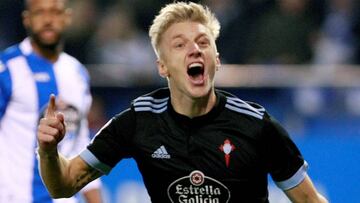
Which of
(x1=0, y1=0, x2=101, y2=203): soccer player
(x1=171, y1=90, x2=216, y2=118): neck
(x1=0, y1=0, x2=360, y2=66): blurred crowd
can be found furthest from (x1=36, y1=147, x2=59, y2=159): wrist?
(x1=0, y1=0, x2=360, y2=66): blurred crowd

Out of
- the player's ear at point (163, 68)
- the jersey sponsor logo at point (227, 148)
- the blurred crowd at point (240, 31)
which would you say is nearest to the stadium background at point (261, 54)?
the blurred crowd at point (240, 31)

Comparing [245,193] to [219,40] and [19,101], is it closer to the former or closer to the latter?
[19,101]

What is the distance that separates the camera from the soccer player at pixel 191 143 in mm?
5336

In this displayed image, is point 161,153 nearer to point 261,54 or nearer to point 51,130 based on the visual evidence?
point 51,130

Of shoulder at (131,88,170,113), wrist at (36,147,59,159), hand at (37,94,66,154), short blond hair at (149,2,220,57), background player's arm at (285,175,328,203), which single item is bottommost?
background player's arm at (285,175,328,203)

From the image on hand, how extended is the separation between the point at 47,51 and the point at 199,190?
79.5 inches

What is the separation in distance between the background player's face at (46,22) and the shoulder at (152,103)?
150cm

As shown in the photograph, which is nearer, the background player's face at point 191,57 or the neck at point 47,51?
the background player's face at point 191,57

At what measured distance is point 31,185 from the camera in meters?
6.79

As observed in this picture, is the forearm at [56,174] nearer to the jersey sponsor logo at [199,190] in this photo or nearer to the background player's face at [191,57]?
the jersey sponsor logo at [199,190]

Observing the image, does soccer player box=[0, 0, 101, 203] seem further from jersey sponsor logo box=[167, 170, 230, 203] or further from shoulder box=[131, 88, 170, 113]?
jersey sponsor logo box=[167, 170, 230, 203]

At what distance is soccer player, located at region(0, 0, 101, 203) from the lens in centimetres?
679

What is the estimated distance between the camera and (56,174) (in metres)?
5.32

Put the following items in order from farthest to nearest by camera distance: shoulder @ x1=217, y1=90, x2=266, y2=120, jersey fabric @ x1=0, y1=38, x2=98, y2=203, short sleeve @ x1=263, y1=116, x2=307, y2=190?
jersey fabric @ x1=0, y1=38, x2=98, y2=203, shoulder @ x1=217, y1=90, x2=266, y2=120, short sleeve @ x1=263, y1=116, x2=307, y2=190
